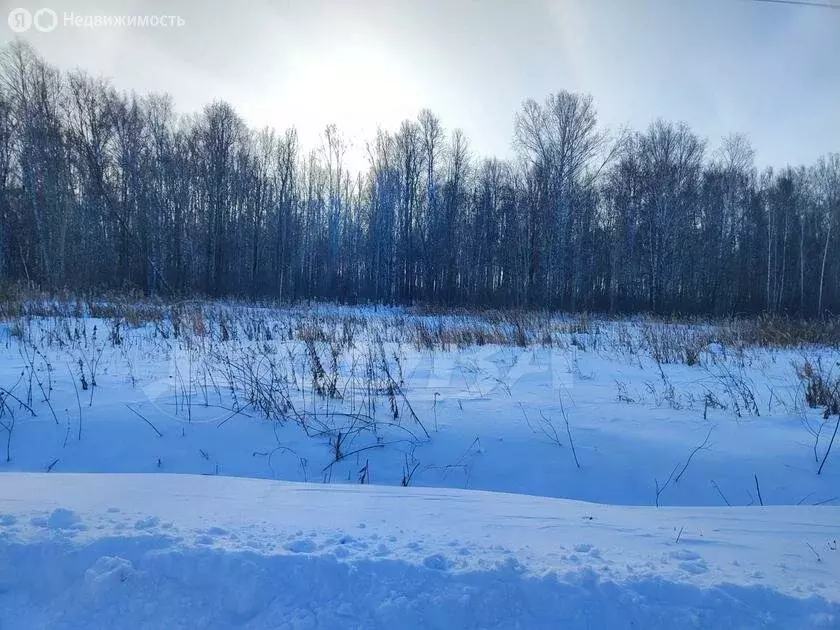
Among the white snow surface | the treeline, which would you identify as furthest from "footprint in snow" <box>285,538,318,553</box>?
the treeline

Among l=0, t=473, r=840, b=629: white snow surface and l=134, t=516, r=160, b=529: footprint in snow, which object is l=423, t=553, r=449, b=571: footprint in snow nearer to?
l=0, t=473, r=840, b=629: white snow surface

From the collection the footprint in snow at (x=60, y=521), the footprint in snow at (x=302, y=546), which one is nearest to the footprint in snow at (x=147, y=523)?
the footprint in snow at (x=60, y=521)

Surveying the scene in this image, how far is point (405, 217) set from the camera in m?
33.9

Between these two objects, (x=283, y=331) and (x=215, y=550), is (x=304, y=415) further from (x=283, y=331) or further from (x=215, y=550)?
(x=283, y=331)

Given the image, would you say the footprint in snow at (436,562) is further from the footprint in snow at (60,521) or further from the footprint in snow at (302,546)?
the footprint in snow at (60,521)

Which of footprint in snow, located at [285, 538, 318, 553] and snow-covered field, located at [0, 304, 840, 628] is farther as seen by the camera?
footprint in snow, located at [285, 538, 318, 553]

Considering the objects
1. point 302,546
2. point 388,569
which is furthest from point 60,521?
point 388,569

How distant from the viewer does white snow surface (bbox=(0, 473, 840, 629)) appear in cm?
166

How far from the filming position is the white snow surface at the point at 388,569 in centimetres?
166

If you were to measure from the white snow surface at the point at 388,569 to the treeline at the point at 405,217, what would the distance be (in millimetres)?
24738

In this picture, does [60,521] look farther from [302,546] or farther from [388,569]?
[388,569]

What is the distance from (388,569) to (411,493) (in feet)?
3.74

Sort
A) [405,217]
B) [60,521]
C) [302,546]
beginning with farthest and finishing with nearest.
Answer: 1. [405,217]
2. [60,521]
3. [302,546]

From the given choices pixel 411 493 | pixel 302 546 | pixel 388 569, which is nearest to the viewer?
pixel 388 569
